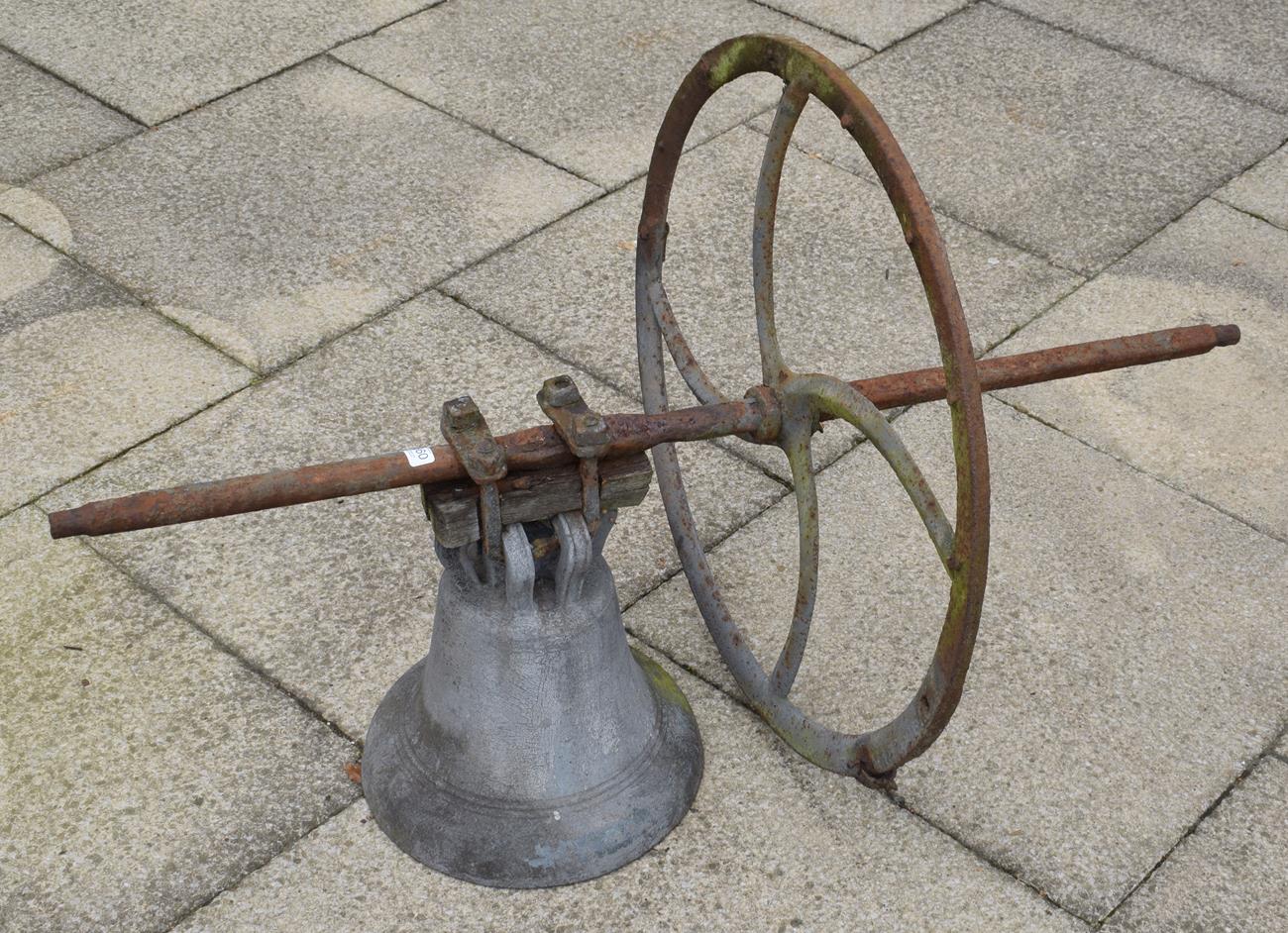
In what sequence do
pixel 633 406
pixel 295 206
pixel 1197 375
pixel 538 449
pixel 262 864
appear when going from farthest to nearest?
pixel 295 206, pixel 1197 375, pixel 633 406, pixel 262 864, pixel 538 449

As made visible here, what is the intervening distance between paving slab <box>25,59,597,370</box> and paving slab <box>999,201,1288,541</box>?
4.77 feet

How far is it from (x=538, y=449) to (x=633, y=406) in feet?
4.29

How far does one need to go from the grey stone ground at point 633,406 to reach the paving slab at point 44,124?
0.06 ft

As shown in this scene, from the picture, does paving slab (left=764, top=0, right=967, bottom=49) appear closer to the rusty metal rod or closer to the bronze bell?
the rusty metal rod

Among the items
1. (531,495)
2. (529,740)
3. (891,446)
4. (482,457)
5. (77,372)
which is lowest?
(77,372)

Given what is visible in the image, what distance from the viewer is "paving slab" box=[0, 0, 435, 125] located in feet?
15.4

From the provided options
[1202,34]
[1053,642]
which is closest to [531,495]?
[1053,642]

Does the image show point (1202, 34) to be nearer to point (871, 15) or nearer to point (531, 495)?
point (871, 15)

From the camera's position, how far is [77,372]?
3688mm

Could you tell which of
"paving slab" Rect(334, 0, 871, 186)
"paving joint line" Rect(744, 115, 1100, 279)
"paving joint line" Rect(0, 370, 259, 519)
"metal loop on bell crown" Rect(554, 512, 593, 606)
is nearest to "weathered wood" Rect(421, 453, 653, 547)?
"metal loop on bell crown" Rect(554, 512, 593, 606)

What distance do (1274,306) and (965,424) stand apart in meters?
2.42

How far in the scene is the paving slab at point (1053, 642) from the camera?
2760 mm

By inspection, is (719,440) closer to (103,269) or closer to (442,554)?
(442,554)

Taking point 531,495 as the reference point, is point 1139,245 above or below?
below
